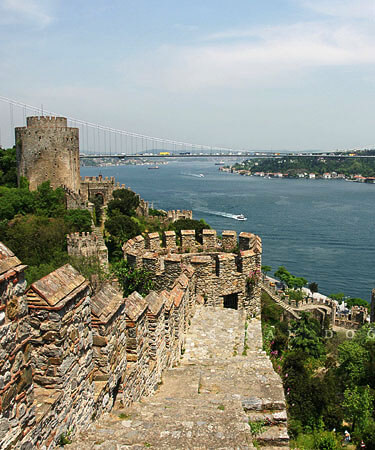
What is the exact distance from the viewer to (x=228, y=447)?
10.3ft

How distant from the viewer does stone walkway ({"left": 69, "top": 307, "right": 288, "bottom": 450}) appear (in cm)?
321

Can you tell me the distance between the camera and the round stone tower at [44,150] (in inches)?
1000

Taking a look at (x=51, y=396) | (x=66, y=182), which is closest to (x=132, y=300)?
(x=51, y=396)

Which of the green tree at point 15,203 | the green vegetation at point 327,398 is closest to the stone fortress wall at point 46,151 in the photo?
the green tree at point 15,203

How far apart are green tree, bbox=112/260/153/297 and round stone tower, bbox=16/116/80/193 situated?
18472mm

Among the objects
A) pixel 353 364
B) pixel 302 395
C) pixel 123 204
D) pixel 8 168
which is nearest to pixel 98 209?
pixel 123 204

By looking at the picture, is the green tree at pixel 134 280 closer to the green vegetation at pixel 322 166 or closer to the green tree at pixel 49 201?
the green tree at pixel 49 201

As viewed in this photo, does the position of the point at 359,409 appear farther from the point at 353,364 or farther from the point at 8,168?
the point at 8,168

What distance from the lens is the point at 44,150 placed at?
1006 inches

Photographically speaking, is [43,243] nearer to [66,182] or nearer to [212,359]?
[66,182]

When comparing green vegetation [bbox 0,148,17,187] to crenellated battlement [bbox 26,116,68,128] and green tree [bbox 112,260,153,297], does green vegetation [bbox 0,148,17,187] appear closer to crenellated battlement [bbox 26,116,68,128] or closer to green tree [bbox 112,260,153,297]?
crenellated battlement [bbox 26,116,68,128]

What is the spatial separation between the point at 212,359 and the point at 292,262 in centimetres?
4008

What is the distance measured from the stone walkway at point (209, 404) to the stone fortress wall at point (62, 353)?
21cm

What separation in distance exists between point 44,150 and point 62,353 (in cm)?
2410
